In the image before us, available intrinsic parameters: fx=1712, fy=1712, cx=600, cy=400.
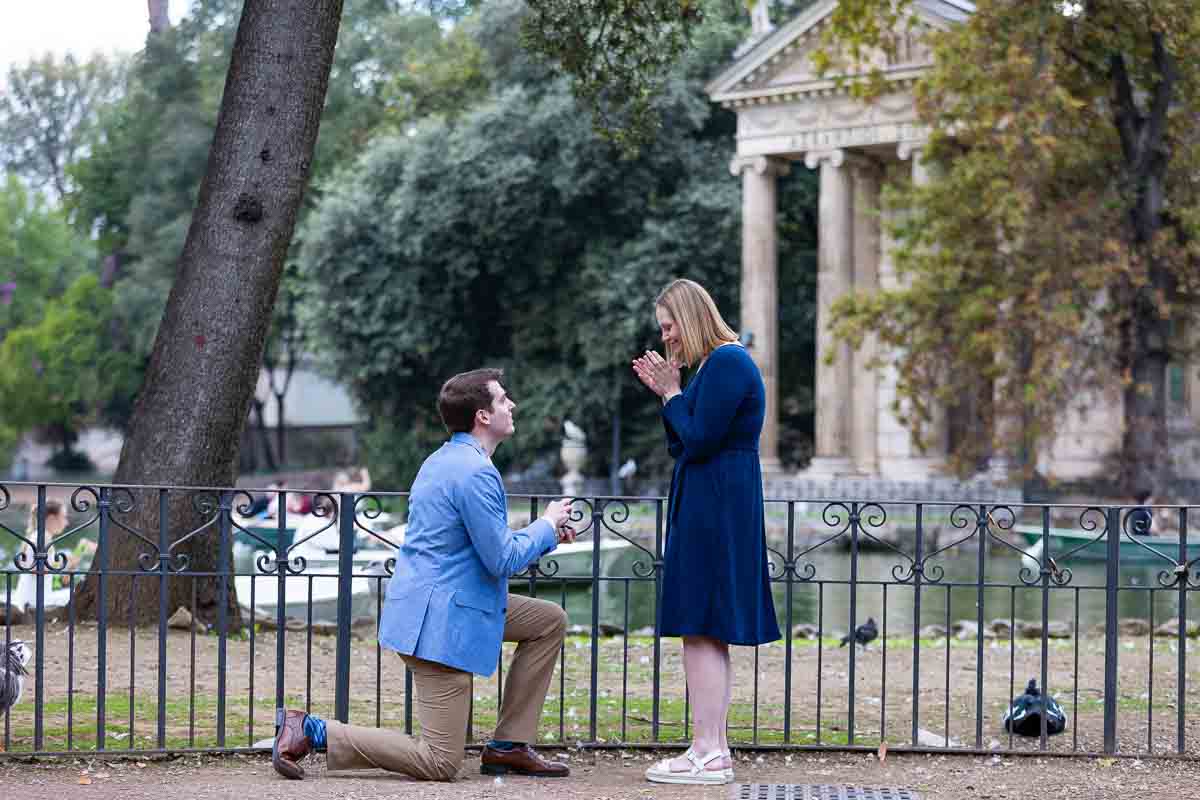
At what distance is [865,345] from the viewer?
43781mm

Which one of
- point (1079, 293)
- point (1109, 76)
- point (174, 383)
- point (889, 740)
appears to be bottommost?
point (889, 740)

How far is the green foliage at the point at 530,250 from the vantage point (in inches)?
1720

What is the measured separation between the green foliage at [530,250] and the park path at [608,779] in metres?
34.3

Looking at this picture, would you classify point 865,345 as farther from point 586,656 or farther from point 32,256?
point 32,256

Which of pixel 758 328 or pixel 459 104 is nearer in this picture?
pixel 758 328

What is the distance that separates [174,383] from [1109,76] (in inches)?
967

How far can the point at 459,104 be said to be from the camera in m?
50.8

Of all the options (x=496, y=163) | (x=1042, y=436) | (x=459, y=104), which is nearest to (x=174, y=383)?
(x=1042, y=436)

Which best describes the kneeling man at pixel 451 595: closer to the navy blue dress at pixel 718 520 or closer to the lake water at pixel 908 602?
the navy blue dress at pixel 718 520

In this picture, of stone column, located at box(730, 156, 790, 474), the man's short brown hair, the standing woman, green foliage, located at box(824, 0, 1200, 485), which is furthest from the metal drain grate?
stone column, located at box(730, 156, 790, 474)

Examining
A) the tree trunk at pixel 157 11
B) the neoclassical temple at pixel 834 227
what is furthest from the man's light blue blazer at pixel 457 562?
the neoclassical temple at pixel 834 227

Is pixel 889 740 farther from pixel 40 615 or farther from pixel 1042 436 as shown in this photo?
pixel 1042 436

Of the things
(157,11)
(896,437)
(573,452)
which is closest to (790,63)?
(896,437)

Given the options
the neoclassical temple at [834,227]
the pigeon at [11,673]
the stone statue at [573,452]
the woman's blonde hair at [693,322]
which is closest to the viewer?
the woman's blonde hair at [693,322]
